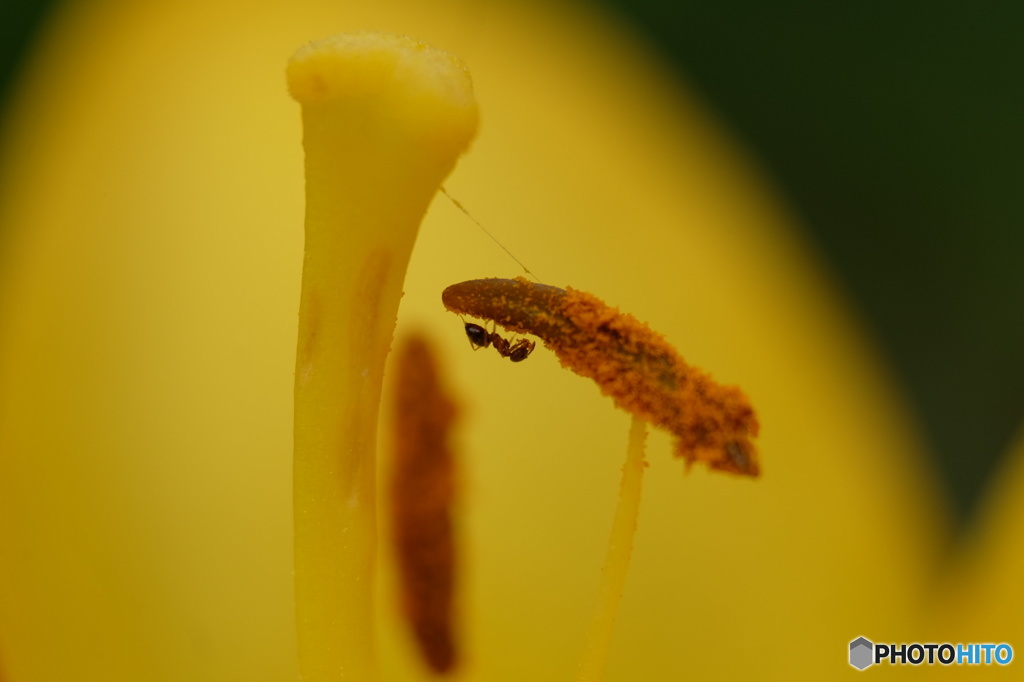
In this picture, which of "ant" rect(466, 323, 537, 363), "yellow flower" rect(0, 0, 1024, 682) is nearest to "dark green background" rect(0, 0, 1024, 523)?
"yellow flower" rect(0, 0, 1024, 682)

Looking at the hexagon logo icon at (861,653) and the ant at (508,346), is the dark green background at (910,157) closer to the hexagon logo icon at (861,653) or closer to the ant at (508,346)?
the hexagon logo icon at (861,653)

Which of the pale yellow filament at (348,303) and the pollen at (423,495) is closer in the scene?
the pale yellow filament at (348,303)

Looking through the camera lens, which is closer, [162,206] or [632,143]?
[162,206]

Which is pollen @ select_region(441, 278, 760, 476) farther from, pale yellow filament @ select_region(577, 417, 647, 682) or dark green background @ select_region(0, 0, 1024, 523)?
dark green background @ select_region(0, 0, 1024, 523)

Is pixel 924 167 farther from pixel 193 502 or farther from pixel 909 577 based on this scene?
pixel 193 502

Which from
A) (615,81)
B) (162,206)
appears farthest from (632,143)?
(162,206)

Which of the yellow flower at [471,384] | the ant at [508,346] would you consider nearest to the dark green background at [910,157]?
the yellow flower at [471,384]

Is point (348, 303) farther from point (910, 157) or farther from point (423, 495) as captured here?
point (910, 157)
